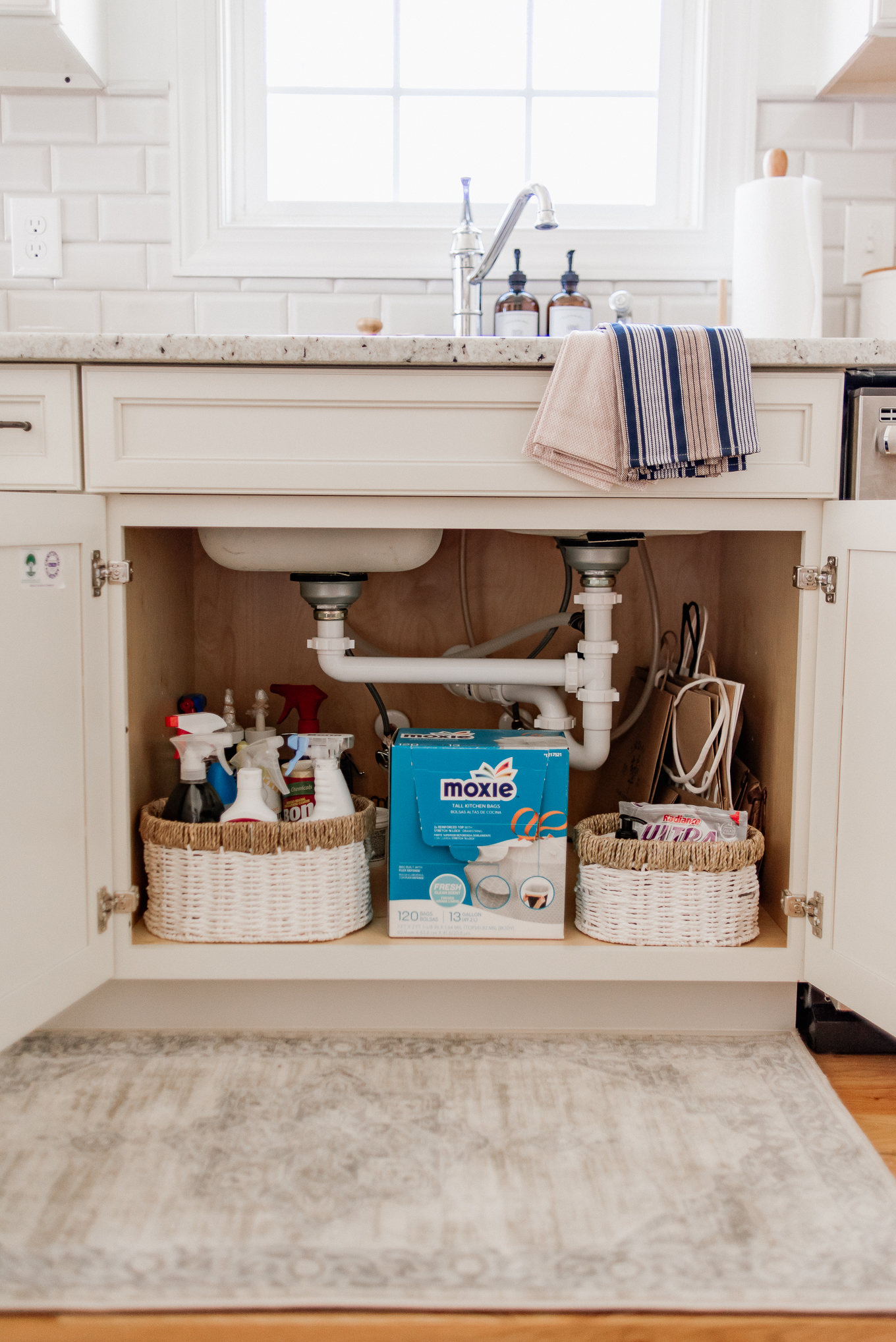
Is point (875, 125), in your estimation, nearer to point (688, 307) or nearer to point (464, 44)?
point (688, 307)

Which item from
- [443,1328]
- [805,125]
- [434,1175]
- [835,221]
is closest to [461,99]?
[805,125]

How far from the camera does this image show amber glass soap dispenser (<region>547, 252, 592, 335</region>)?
1.69 metres

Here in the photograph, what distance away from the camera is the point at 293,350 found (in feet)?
4.01

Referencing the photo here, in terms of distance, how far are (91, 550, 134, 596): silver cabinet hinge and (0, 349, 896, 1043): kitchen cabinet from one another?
0.01 m

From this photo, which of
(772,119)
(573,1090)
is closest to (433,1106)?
(573,1090)

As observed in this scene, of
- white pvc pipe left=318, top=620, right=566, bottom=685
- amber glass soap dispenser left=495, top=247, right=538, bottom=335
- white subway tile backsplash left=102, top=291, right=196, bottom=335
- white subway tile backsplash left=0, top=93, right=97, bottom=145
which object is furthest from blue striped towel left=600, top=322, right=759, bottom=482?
white subway tile backsplash left=0, top=93, right=97, bottom=145

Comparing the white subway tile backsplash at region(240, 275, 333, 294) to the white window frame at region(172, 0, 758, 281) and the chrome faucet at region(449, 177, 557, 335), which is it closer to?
the white window frame at region(172, 0, 758, 281)

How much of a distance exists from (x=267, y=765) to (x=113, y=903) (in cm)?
29

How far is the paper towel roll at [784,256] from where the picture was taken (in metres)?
1.68

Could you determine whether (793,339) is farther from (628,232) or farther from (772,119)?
(772,119)

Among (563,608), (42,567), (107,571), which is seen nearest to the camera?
(42,567)

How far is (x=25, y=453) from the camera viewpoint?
1253 millimetres

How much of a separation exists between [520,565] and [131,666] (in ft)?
2.50

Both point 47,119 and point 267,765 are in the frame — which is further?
point 47,119
